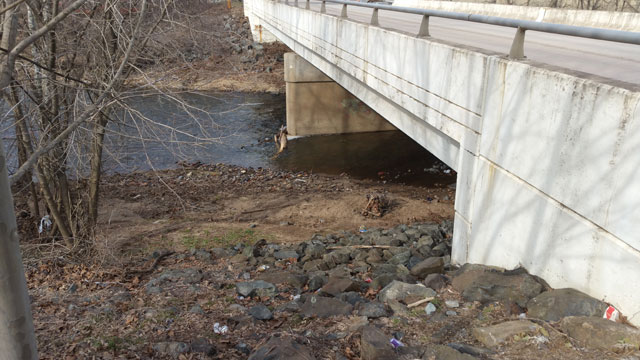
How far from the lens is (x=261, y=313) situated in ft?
16.0

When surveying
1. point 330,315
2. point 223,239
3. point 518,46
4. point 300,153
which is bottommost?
point 300,153

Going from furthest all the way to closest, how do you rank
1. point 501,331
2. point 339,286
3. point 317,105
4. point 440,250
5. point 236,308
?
point 317,105 → point 440,250 → point 339,286 → point 236,308 → point 501,331

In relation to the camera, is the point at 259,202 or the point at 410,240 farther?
the point at 259,202

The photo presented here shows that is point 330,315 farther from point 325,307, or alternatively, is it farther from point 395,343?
point 395,343

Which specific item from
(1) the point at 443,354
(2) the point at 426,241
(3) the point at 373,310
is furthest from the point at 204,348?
(2) the point at 426,241

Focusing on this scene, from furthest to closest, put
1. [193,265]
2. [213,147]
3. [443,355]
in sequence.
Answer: [213,147] → [193,265] → [443,355]

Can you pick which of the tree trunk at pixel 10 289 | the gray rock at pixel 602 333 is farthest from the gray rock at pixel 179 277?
the gray rock at pixel 602 333

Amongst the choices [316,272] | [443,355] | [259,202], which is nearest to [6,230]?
A: [443,355]

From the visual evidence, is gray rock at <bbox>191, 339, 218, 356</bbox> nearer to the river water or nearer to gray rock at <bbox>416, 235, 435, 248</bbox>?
gray rock at <bbox>416, 235, 435, 248</bbox>

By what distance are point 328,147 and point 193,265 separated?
12810 mm

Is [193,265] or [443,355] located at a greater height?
[443,355]

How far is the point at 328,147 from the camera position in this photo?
19969 mm

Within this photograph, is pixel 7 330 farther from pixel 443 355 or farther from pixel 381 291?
pixel 381 291

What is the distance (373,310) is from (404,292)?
56cm
